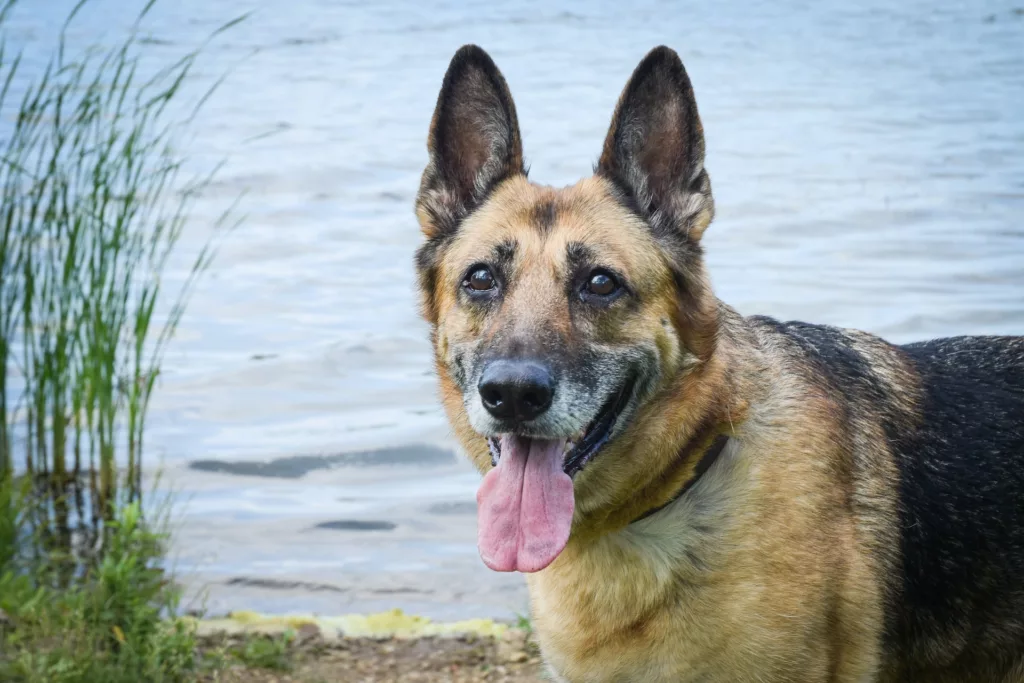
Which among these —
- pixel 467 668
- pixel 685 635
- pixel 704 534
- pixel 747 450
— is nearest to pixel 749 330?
pixel 747 450

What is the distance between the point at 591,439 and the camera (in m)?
3.73

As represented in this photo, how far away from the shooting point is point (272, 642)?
562 centimetres

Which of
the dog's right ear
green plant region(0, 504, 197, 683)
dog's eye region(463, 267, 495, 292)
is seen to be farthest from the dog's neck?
green plant region(0, 504, 197, 683)

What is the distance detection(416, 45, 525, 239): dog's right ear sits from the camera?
4.09 meters

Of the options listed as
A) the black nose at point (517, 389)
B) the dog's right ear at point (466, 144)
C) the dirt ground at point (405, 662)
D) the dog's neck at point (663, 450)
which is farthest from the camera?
the dirt ground at point (405, 662)

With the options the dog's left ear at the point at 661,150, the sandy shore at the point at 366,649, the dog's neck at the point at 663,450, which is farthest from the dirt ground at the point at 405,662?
the dog's left ear at the point at 661,150

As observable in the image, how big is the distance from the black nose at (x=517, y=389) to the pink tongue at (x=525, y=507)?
0.57ft

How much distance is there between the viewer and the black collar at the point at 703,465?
3.85 meters

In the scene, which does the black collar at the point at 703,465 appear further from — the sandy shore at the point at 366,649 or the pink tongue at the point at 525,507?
the sandy shore at the point at 366,649

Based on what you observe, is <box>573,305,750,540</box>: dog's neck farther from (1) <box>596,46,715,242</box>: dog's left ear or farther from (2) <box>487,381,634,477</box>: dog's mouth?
(1) <box>596,46,715,242</box>: dog's left ear

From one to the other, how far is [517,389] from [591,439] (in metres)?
0.37

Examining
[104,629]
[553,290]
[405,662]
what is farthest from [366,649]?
[553,290]

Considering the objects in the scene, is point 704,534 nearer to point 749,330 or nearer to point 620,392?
point 620,392

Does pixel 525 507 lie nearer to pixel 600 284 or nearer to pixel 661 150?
pixel 600 284
